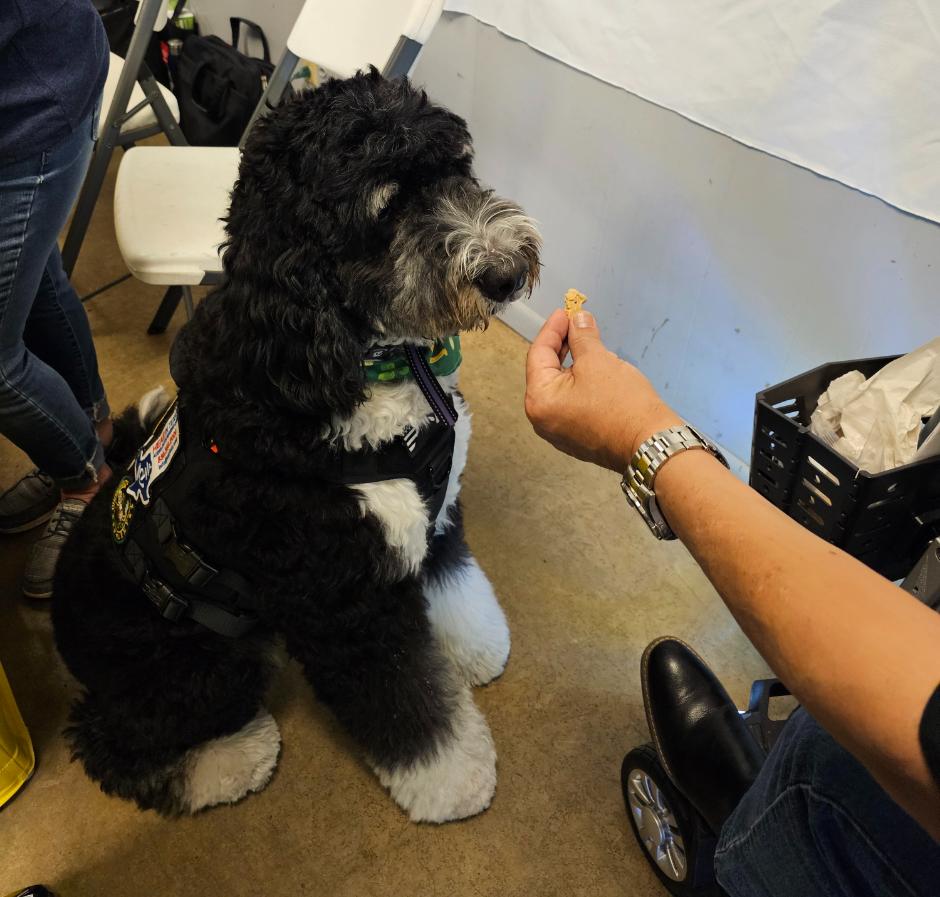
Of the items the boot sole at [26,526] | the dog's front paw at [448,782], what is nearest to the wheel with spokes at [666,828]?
the dog's front paw at [448,782]

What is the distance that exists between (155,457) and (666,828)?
39.9 inches

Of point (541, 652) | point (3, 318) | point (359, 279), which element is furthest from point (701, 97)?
point (3, 318)

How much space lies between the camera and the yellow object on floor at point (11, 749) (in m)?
1.29

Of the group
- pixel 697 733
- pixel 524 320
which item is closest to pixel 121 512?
pixel 697 733

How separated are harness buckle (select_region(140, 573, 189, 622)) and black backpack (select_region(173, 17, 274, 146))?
6.74 feet

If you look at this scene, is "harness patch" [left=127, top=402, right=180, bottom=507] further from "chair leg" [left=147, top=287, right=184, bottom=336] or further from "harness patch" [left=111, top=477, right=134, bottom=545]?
"chair leg" [left=147, top=287, right=184, bottom=336]

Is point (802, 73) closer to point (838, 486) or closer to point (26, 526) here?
point (838, 486)

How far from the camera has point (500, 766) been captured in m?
1.36

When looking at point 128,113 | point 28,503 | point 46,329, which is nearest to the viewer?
point 46,329

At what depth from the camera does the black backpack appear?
2.59 meters

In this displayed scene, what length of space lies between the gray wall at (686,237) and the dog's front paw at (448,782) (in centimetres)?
96

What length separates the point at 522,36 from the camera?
1.75 metres

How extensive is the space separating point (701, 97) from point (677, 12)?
0.52 feet

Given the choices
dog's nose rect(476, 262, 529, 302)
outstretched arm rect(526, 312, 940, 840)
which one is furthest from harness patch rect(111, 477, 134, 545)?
outstretched arm rect(526, 312, 940, 840)
